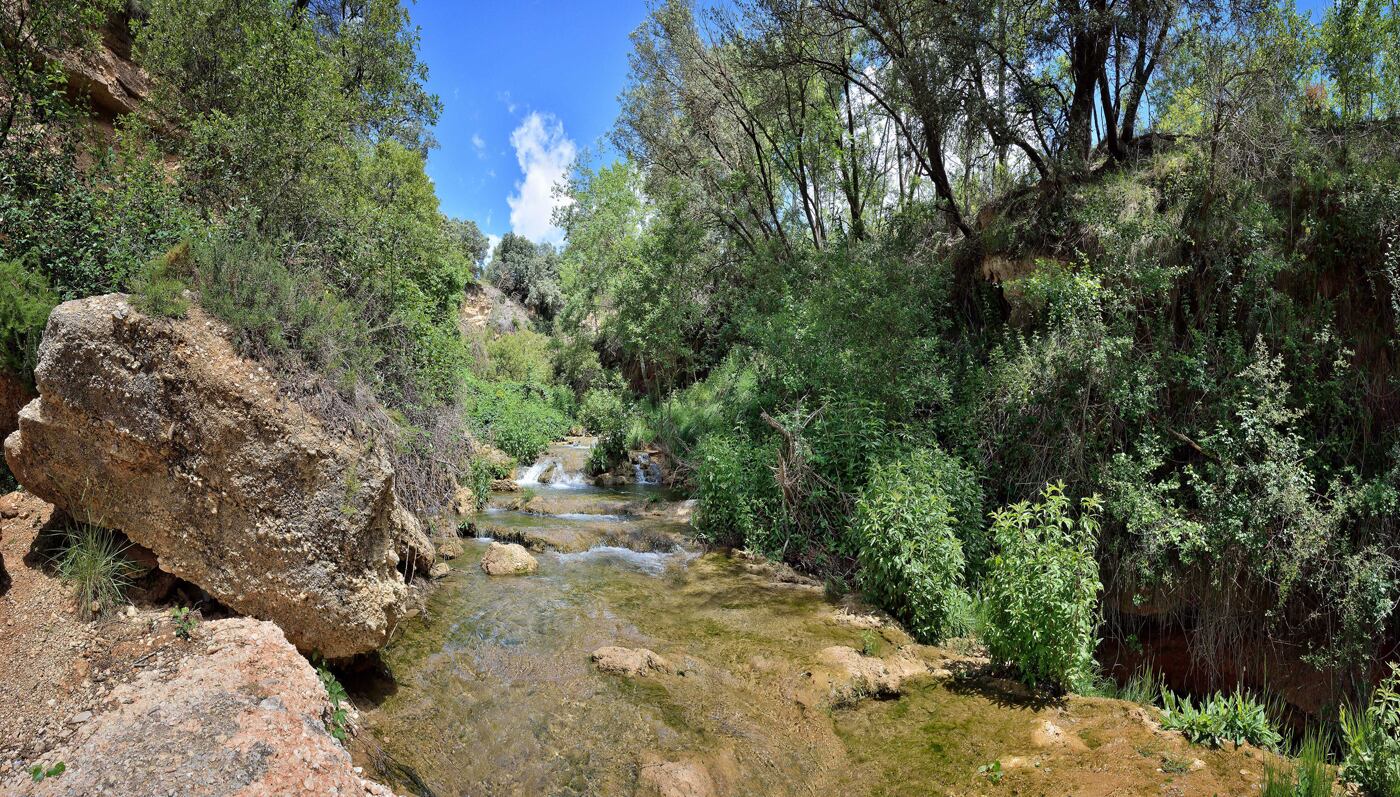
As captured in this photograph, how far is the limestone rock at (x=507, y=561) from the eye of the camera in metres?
9.03

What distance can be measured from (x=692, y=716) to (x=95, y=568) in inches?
182

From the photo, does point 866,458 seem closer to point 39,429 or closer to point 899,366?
point 899,366

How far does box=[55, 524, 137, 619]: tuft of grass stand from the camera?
476 centimetres

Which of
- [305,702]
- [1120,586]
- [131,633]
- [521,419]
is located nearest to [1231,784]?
[1120,586]

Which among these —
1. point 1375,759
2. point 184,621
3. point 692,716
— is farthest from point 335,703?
point 1375,759

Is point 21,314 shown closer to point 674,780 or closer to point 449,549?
point 449,549

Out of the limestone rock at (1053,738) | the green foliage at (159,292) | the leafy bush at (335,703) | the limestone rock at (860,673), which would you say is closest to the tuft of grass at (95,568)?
the leafy bush at (335,703)

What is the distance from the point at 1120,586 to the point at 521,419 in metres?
16.1

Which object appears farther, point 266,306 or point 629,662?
point 629,662

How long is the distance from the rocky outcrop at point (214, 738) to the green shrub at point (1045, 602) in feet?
14.9

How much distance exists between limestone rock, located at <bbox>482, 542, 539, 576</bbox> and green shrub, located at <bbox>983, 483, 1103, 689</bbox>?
610 centimetres

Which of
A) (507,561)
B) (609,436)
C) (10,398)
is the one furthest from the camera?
(609,436)

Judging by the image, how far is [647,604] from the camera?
8086 mm

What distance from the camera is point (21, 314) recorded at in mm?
5750
